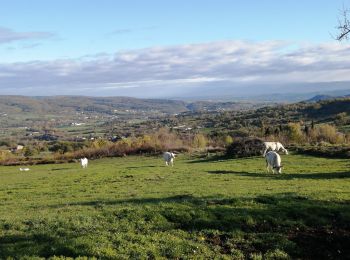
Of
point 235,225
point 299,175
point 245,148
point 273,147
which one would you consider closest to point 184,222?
point 235,225

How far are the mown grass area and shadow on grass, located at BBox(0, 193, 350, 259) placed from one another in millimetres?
31

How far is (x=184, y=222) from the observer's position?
17.1 meters

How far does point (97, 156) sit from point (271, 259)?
192ft

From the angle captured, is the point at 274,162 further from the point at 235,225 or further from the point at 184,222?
the point at 184,222

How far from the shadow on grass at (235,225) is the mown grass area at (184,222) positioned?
3 centimetres

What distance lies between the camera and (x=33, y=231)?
52.7 feet

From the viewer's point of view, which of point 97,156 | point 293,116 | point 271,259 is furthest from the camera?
point 293,116

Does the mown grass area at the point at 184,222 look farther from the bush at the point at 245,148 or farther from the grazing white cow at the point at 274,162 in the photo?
the bush at the point at 245,148

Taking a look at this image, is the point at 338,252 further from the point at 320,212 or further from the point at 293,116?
the point at 293,116

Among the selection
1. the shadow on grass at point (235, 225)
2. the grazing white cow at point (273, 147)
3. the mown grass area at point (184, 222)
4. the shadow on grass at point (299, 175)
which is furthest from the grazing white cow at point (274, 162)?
the grazing white cow at point (273, 147)

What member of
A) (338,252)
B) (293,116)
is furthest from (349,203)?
(293,116)

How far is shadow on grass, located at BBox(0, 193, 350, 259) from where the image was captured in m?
14.4

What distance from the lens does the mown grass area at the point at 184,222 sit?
14.1 meters

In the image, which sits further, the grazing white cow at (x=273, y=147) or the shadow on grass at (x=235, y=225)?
the grazing white cow at (x=273, y=147)
